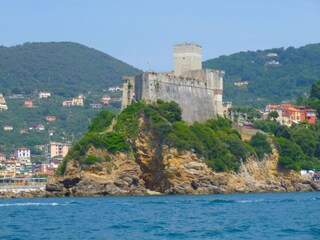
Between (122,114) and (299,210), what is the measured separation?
35.7m

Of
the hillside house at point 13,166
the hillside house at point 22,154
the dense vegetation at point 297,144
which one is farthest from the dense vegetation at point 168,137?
the hillside house at point 22,154

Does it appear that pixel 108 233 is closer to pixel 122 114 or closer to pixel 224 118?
pixel 122 114

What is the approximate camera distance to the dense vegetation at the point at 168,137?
93.6 meters

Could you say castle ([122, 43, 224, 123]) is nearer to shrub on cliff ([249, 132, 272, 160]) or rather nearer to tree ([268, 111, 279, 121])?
shrub on cliff ([249, 132, 272, 160])

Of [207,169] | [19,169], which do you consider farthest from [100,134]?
[19,169]

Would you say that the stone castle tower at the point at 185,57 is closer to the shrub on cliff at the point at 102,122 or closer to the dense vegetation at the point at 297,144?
the shrub on cliff at the point at 102,122

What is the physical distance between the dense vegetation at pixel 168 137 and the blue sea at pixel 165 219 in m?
15.0

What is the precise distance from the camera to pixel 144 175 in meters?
95.2

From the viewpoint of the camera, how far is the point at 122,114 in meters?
98.2

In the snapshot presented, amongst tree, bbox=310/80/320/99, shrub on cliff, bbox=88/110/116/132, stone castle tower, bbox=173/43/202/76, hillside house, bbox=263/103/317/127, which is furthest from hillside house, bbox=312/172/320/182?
tree, bbox=310/80/320/99

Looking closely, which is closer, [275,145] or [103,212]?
[103,212]

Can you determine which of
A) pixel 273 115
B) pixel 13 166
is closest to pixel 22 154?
pixel 13 166

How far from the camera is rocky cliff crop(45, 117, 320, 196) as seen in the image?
91875mm

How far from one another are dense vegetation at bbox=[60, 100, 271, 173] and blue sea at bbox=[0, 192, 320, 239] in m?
15.0
